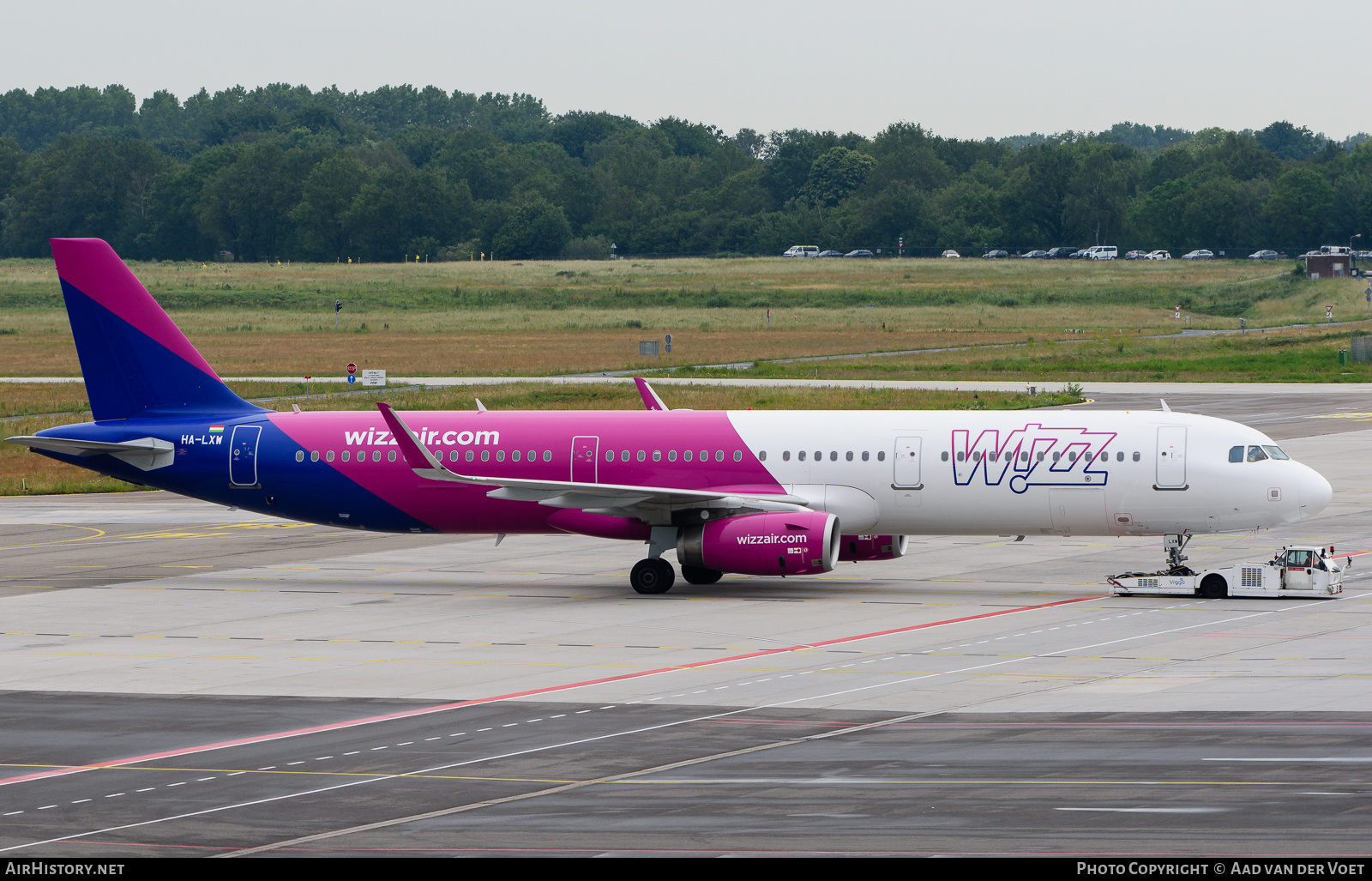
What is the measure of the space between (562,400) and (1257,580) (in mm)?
55673

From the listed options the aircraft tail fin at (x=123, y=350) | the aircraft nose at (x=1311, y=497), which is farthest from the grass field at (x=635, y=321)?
the aircraft nose at (x=1311, y=497)

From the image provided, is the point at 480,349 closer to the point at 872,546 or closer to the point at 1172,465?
the point at 872,546

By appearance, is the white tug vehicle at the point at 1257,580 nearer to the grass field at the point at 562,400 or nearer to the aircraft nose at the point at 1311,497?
the aircraft nose at the point at 1311,497

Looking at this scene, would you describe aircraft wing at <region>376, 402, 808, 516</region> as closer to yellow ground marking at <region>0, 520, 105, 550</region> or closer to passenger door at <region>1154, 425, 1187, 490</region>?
passenger door at <region>1154, 425, 1187, 490</region>

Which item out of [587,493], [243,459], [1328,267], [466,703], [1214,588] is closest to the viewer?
[466,703]

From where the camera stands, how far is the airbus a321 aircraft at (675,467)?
38.2m

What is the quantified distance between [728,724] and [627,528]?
15.0 meters

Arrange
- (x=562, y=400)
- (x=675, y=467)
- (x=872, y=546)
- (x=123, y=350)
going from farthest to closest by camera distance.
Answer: (x=562, y=400)
(x=123, y=350)
(x=872, y=546)
(x=675, y=467)

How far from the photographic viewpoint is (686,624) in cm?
3591

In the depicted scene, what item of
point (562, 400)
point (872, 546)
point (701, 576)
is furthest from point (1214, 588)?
point (562, 400)

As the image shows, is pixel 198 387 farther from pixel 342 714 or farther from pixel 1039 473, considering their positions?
pixel 1039 473

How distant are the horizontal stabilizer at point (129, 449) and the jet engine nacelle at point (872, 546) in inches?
699

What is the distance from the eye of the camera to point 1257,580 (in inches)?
1499

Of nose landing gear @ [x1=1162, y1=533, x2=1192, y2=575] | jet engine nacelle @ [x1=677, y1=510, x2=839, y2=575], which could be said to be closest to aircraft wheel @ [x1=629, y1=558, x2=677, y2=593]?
jet engine nacelle @ [x1=677, y1=510, x2=839, y2=575]
